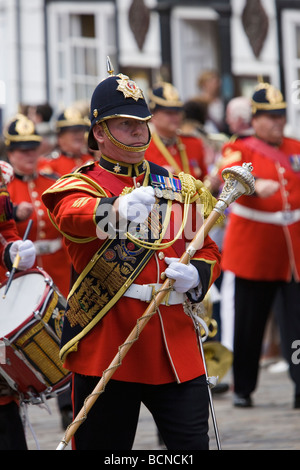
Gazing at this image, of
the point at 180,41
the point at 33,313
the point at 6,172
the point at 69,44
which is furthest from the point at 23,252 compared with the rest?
the point at 180,41

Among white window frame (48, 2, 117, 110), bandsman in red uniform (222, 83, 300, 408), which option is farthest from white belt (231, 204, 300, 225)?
white window frame (48, 2, 117, 110)

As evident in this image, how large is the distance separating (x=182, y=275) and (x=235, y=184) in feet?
1.47

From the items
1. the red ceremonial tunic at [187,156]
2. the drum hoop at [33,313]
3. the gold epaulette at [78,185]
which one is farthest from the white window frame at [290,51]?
the gold epaulette at [78,185]

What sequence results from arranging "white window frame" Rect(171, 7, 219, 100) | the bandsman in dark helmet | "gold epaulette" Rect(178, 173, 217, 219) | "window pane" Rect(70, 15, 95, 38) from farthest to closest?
1. "white window frame" Rect(171, 7, 219, 100)
2. "window pane" Rect(70, 15, 95, 38)
3. "gold epaulette" Rect(178, 173, 217, 219)
4. the bandsman in dark helmet

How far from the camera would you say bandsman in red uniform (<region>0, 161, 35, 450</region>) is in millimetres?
5453

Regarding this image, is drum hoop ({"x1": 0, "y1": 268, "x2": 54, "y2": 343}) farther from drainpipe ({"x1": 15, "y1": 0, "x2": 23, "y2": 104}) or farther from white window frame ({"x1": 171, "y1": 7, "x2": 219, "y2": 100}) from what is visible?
white window frame ({"x1": 171, "y1": 7, "x2": 219, "y2": 100})

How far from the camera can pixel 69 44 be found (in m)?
15.8

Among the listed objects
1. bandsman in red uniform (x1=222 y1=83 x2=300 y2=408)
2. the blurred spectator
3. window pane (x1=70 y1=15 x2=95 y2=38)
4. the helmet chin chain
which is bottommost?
bandsman in red uniform (x1=222 y1=83 x2=300 y2=408)

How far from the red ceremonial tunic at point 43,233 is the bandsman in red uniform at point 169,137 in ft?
3.11

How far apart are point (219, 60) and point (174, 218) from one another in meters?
11.8

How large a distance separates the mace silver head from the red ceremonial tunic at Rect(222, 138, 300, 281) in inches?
126

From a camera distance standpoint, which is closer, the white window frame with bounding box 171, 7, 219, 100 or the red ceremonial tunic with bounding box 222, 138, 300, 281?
the red ceremonial tunic with bounding box 222, 138, 300, 281

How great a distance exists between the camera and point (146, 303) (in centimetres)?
450

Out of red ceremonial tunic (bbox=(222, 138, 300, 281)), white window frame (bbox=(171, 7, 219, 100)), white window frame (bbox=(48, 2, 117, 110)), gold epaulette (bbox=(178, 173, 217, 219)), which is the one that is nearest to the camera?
gold epaulette (bbox=(178, 173, 217, 219))
